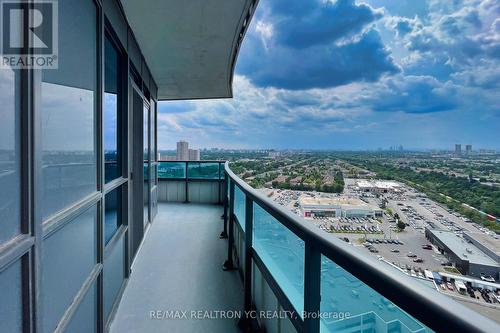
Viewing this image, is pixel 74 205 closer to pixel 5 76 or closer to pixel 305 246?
pixel 5 76

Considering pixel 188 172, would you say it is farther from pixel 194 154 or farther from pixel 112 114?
pixel 112 114

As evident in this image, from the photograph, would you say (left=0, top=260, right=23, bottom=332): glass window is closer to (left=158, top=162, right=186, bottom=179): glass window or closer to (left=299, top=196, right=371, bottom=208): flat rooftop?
(left=299, top=196, right=371, bottom=208): flat rooftop

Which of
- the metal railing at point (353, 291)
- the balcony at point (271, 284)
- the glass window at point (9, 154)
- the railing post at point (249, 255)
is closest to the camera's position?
the metal railing at point (353, 291)

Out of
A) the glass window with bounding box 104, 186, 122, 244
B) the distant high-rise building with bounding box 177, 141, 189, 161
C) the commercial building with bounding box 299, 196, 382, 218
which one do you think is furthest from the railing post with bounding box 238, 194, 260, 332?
the distant high-rise building with bounding box 177, 141, 189, 161

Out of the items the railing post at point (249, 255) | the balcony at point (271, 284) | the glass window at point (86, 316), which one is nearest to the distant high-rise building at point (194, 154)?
the balcony at point (271, 284)

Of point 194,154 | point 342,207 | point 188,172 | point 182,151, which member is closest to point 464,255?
point 342,207

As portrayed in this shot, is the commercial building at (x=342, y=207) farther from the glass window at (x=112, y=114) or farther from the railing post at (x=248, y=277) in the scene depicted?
the glass window at (x=112, y=114)
